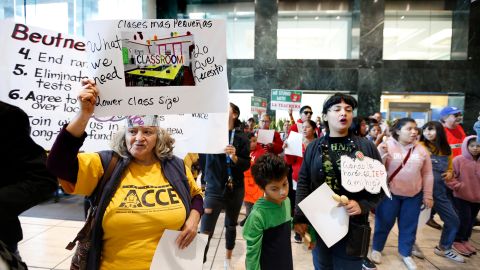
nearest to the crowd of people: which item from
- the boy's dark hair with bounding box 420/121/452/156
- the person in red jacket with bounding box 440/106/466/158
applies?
the boy's dark hair with bounding box 420/121/452/156

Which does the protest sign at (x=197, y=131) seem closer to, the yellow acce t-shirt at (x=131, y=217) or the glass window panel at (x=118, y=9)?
the yellow acce t-shirt at (x=131, y=217)

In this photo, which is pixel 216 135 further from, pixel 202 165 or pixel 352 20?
pixel 352 20

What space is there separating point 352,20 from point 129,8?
915 cm

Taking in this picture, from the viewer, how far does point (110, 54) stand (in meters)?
1.60

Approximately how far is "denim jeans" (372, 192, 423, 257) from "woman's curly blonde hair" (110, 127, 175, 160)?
2.88m

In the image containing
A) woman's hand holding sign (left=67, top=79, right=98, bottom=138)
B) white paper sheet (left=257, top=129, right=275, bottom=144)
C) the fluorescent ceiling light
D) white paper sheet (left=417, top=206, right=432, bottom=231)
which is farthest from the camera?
the fluorescent ceiling light

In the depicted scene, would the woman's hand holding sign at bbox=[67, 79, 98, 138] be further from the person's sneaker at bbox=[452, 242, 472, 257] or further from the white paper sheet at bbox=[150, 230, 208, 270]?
the person's sneaker at bbox=[452, 242, 472, 257]

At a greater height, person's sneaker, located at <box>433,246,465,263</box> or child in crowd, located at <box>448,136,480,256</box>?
child in crowd, located at <box>448,136,480,256</box>

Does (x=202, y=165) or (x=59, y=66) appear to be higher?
(x=59, y=66)

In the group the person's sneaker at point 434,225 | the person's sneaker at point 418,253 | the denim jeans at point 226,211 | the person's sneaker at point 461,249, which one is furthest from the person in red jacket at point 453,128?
the denim jeans at point 226,211

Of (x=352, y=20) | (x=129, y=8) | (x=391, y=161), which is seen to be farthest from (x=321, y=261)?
(x=352, y=20)

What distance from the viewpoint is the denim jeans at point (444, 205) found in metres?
3.88

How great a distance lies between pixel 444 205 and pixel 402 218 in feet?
2.68

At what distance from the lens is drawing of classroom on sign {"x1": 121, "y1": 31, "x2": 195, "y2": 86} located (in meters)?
1.64
